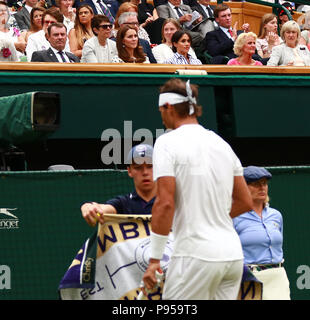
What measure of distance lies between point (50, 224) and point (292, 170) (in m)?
2.46

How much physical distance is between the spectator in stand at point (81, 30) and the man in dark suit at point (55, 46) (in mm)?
1037

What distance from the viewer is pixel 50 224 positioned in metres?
8.23

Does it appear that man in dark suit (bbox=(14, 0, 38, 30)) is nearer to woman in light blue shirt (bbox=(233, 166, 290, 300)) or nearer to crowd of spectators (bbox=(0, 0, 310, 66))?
crowd of spectators (bbox=(0, 0, 310, 66))

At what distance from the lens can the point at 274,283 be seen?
674 cm

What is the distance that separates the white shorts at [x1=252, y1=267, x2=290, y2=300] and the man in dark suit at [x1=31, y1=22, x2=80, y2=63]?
4.35 metres

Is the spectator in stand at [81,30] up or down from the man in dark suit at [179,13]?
down

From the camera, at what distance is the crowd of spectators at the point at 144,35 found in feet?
34.8

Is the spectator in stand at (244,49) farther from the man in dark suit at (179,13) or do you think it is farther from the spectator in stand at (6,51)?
the spectator in stand at (6,51)

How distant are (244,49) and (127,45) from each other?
5.69ft

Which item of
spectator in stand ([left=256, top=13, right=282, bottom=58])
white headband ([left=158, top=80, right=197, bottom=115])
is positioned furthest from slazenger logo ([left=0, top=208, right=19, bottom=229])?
spectator in stand ([left=256, top=13, right=282, bottom=58])

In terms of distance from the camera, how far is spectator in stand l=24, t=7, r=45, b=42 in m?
11.7

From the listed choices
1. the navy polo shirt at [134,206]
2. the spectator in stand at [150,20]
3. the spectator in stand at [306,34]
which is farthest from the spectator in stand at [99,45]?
the navy polo shirt at [134,206]

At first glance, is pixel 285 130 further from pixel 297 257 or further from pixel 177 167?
pixel 177 167

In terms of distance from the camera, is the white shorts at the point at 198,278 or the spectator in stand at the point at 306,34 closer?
the white shorts at the point at 198,278
